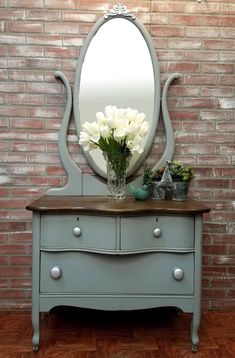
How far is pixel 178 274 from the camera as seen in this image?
1.77 metres

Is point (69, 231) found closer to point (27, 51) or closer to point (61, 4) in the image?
point (27, 51)

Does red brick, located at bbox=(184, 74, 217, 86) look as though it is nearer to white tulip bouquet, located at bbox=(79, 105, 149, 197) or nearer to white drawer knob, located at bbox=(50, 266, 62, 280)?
white tulip bouquet, located at bbox=(79, 105, 149, 197)

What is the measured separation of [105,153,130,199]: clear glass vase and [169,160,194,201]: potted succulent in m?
0.29

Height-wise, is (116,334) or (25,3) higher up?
(25,3)

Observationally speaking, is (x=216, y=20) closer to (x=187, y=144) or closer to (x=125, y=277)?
(x=187, y=144)

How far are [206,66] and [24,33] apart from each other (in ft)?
3.90

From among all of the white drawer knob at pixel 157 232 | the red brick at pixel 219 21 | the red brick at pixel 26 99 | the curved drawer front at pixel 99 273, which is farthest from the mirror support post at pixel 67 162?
the red brick at pixel 219 21

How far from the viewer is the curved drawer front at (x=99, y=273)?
1.77 meters

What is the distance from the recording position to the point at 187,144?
2291 mm

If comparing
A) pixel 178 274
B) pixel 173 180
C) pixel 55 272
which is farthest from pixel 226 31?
pixel 55 272

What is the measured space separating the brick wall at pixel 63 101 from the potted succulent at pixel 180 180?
27 centimetres

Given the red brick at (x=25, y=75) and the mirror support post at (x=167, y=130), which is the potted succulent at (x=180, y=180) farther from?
the red brick at (x=25, y=75)

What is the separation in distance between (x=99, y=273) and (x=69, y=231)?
0.26m

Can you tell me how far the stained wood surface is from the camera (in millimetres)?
1712
